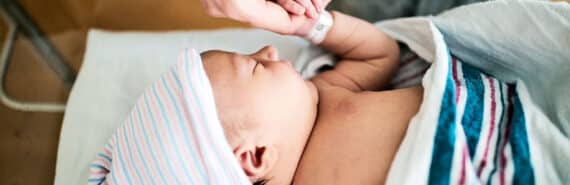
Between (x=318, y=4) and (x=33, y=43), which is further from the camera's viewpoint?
(x=33, y=43)

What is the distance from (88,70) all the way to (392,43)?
0.46 m

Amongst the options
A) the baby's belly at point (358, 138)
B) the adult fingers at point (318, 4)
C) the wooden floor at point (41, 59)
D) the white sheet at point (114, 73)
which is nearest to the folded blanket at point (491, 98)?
the baby's belly at point (358, 138)

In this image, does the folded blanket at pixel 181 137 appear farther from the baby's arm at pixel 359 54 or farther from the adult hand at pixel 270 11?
the baby's arm at pixel 359 54

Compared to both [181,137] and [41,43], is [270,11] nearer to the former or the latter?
[181,137]

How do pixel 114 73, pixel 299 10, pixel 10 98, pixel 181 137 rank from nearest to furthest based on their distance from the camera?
pixel 181 137, pixel 299 10, pixel 114 73, pixel 10 98

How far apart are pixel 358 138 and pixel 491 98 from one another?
162 millimetres

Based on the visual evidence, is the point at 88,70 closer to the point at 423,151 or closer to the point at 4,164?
the point at 4,164

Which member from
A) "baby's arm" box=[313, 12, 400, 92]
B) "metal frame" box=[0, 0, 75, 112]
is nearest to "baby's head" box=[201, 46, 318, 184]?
"baby's arm" box=[313, 12, 400, 92]

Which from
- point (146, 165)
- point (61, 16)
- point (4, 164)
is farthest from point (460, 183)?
point (61, 16)

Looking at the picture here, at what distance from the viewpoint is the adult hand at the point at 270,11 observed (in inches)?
25.5

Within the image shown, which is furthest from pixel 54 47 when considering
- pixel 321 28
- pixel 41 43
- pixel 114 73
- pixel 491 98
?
pixel 491 98

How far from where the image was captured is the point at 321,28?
0.75 m

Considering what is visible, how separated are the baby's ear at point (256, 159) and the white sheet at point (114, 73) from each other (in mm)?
287

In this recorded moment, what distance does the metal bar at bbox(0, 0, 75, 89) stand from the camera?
1.13 m
